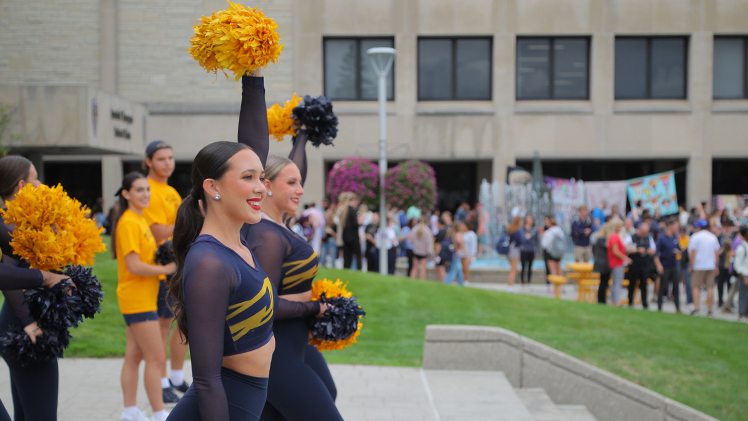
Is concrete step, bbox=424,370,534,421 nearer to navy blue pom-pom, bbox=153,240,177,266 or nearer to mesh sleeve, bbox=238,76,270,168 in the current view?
navy blue pom-pom, bbox=153,240,177,266

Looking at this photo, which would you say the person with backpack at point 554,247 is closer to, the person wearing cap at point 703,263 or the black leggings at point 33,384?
the person wearing cap at point 703,263

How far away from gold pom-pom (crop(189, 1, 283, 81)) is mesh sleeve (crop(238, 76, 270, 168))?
0.15 meters

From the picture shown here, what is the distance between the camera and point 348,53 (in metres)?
25.3

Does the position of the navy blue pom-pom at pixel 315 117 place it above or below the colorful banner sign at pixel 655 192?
above

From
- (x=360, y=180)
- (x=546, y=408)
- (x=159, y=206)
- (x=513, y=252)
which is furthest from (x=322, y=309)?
(x=360, y=180)

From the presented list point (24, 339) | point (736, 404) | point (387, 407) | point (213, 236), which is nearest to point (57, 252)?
point (24, 339)

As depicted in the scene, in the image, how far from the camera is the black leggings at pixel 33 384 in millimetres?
3521

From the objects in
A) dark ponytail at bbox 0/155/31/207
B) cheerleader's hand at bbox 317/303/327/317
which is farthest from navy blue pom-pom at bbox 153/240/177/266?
cheerleader's hand at bbox 317/303/327/317

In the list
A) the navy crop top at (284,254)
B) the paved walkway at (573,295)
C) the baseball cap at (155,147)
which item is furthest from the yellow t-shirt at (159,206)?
the paved walkway at (573,295)

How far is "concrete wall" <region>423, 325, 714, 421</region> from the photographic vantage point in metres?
6.86

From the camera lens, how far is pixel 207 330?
2.16 meters

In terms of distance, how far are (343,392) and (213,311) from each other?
4172mm

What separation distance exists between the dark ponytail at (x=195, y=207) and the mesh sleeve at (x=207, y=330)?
0.16 metres

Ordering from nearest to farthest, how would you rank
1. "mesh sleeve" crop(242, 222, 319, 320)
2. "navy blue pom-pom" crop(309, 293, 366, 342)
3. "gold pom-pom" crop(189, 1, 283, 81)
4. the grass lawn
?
"gold pom-pom" crop(189, 1, 283, 81), "mesh sleeve" crop(242, 222, 319, 320), "navy blue pom-pom" crop(309, 293, 366, 342), the grass lawn
